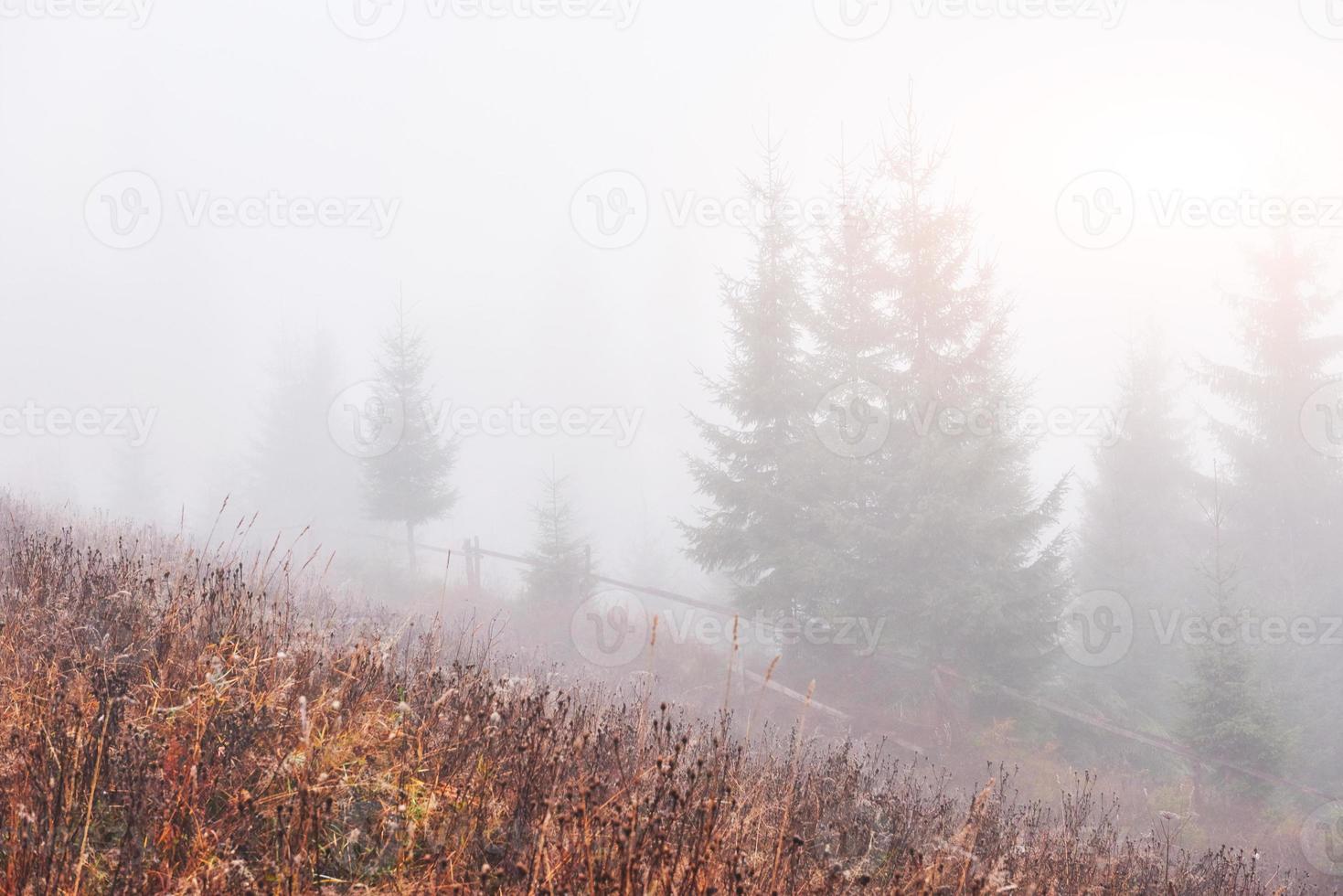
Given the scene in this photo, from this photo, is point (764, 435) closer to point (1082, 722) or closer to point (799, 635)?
point (799, 635)

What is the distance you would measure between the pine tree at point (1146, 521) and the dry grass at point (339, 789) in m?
14.4

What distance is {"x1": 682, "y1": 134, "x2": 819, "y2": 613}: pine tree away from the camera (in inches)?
611

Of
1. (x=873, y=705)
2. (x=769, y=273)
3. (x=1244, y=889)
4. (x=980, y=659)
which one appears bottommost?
(x=873, y=705)

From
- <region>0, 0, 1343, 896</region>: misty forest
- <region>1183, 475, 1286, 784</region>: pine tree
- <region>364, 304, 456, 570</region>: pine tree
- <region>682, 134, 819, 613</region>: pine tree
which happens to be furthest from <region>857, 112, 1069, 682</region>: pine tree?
<region>364, 304, 456, 570</region>: pine tree

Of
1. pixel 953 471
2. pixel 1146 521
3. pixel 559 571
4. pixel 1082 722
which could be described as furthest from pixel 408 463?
pixel 1146 521

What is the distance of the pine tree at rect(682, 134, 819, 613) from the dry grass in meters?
10.9

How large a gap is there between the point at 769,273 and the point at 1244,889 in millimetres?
15099

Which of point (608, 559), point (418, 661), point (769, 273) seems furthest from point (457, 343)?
point (418, 661)

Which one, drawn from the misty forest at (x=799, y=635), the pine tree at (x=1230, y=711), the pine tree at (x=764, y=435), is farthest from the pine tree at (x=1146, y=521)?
the pine tree at (x=764, y=435)

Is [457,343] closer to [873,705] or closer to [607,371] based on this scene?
[607,371]

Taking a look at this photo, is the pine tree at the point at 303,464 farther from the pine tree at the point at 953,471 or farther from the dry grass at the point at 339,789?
the dry grass at the point at 339,789

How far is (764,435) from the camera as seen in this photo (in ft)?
55.1

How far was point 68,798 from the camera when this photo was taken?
2.16 metres

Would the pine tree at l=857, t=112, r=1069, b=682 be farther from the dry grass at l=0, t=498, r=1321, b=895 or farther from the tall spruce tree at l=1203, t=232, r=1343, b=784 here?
the dry grass at l=0, t=498, r=1321, b=895
